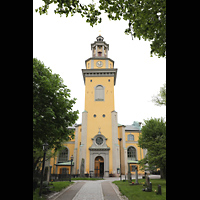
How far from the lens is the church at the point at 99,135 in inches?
1283

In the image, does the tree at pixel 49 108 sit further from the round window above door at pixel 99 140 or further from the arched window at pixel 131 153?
the arched window at pixel 131 153

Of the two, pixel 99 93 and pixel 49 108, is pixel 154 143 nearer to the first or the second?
pixel 49 108

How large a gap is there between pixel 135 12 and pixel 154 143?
17.0 m

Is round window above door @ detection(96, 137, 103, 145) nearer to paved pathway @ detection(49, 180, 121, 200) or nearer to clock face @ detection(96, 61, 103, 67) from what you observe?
clock face @ detection(96, 61, 103, 67)

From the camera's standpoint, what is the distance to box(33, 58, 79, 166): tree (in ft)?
39.3

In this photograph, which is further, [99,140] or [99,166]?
[99,140]

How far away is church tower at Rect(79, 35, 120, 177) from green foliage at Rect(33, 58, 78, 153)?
1873 cm

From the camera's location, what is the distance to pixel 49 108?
1198 cm

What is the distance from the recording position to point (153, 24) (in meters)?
6.06

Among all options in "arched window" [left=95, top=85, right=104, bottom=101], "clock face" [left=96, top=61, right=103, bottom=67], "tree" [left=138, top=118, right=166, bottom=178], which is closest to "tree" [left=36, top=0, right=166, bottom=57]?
"tree" [left=138, top=118, right=166, bottom=178]

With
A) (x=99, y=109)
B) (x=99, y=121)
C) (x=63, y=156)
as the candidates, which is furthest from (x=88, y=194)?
(x=63, y=156)
